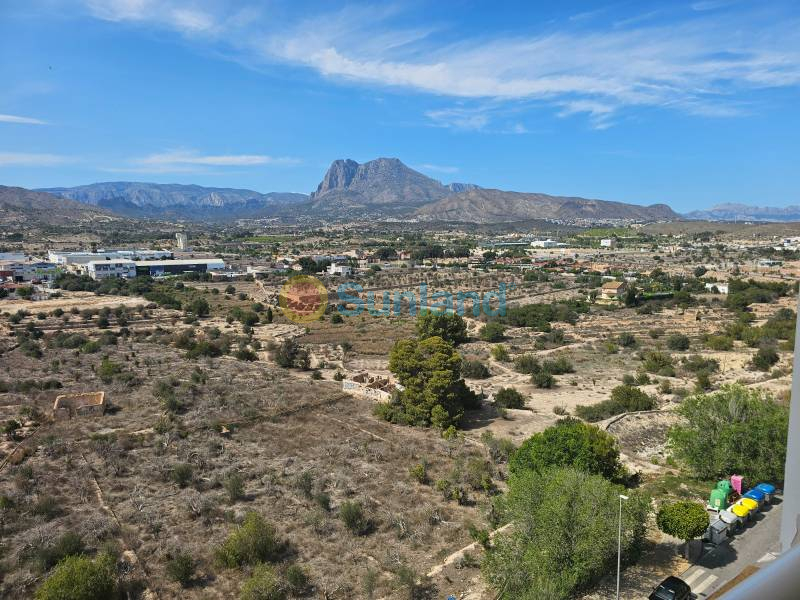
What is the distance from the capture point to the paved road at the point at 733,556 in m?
9.33

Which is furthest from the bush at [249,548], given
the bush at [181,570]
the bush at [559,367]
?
the bush at [559,367]

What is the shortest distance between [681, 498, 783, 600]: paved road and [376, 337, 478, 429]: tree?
928 cm

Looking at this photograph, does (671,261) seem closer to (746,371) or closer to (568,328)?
(568,328)

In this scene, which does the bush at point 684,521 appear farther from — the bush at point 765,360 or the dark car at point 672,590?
the bush at point 765,360

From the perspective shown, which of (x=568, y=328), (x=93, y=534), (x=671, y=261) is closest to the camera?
(x=93, y=534)

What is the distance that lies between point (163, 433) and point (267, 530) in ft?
25.9

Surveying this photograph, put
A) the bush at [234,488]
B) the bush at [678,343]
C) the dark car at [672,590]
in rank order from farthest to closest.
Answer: the bush at [678,343], the bush at [234,488], the dark car at [672,590]

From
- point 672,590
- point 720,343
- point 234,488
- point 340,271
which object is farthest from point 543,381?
point 340,271

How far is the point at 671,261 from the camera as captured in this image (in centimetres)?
8256

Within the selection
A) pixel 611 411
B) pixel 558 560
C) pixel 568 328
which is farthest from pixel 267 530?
pixel 568 328

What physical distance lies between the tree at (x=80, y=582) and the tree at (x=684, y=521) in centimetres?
1017

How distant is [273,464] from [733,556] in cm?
1110

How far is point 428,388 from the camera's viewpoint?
19.0m

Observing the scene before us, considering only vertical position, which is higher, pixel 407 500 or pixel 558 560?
pixel 558 560
